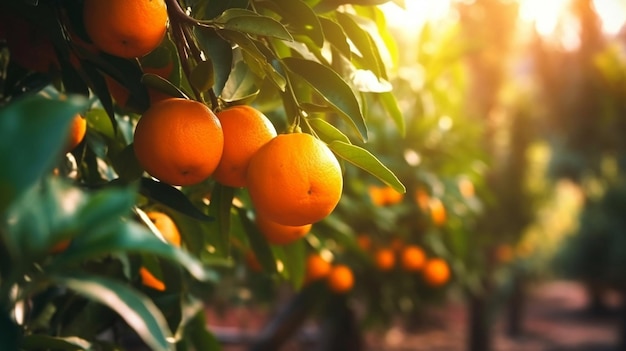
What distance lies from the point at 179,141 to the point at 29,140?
0.24 metres

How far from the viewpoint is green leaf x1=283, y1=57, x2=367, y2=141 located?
2.05 ft

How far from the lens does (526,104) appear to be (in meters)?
5.62

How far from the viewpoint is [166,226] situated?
76 centimetres

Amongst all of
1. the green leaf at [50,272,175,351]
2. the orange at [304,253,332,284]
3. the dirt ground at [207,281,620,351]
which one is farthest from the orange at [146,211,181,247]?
the dirt ground at [207,281,620,351]

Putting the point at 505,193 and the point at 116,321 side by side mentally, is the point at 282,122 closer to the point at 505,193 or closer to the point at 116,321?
the point at 116,321

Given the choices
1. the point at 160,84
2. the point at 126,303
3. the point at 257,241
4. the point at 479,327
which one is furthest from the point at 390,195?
the point at 479,327

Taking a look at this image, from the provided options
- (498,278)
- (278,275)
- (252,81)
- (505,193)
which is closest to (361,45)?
(252,81)

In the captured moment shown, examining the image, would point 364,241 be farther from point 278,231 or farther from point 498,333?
point 498,333

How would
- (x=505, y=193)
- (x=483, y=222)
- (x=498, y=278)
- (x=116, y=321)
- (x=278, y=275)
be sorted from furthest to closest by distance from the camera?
(x=498, y=278) < (x=505, y=193) < (x=483, y=222) < (x=278, y=275) < (x=116, y=321)

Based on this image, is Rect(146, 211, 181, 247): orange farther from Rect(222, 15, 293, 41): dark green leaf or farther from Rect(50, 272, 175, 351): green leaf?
Rect(50, 272, 175, 351): green leaf

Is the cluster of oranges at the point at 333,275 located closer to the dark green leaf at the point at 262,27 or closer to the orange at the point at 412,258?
the orange at the point at 412,258

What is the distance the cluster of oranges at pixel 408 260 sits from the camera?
2023 millimetres

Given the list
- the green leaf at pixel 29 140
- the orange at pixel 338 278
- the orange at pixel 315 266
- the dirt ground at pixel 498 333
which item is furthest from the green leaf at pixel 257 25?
the dirt ground at pixel 498 333

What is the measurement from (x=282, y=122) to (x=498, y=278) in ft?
20.1
